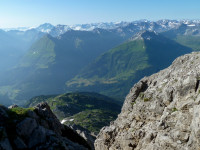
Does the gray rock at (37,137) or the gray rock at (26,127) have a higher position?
the gray rock at (26,127)

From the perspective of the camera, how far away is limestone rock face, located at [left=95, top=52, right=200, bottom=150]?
120ft

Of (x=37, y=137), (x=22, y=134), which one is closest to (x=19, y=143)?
(x=22, y=134)

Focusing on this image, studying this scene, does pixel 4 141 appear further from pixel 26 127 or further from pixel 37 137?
pixel 37 137

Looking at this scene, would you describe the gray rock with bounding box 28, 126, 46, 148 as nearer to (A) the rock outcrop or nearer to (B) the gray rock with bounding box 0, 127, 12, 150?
(A) the rock outcrop

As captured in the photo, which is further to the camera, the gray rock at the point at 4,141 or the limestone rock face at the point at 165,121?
the limestone rock face at the point at 165,121

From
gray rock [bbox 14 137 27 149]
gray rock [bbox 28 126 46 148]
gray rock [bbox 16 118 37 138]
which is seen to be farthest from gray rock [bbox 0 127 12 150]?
gray rock [bbox 28 126 46 148]

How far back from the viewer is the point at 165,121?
139 ft

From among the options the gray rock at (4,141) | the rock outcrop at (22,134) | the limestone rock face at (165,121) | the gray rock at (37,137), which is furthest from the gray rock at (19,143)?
the limestone rock face at (165,121)

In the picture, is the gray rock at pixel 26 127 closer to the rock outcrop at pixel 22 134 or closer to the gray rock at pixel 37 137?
the rock outcrop at pixel 22 134

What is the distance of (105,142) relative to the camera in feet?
195

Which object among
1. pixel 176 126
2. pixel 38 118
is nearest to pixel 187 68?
pixel 176 126

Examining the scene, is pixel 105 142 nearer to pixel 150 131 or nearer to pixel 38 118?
pixel 150 131

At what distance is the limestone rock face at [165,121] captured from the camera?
3653 centimetres

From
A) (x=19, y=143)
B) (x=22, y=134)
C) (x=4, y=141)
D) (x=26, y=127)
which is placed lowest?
(x=19, y=143)
